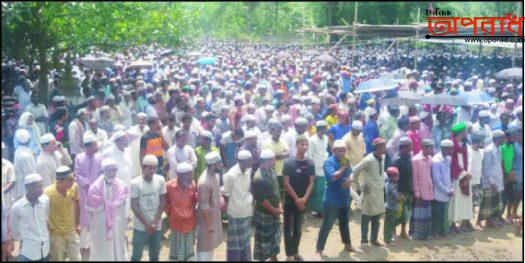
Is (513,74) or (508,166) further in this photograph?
(513,74)

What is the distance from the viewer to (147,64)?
1590cm

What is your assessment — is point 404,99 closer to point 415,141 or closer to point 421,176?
point 415,141

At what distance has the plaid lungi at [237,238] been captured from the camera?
19.6 ft

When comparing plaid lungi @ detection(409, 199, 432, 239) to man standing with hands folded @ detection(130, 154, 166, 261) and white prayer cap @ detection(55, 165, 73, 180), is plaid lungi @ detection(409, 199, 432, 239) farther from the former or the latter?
white prayer cap @ detection(55, 165, 73, 180)

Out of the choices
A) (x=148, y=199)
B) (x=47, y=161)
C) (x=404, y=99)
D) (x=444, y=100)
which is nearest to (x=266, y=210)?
(x=148, y=199)

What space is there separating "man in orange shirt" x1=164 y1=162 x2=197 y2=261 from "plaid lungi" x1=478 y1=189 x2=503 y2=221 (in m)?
4.28

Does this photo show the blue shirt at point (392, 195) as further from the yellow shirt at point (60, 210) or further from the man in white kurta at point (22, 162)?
the man in white kurta at point (22, 162)

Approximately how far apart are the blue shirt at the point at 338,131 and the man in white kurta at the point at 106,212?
3.75 m

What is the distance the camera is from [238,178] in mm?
5926

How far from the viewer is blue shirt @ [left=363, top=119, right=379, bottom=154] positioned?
28.4 feet

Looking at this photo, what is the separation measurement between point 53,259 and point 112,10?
5713 mm

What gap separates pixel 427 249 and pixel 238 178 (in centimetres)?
272

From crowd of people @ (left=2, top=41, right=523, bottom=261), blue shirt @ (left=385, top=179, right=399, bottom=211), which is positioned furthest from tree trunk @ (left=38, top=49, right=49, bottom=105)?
blue shirt @ (left=385, top=179, right=399, bottom=211)

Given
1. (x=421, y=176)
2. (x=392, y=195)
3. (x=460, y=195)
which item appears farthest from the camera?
(x=460, y=195)
